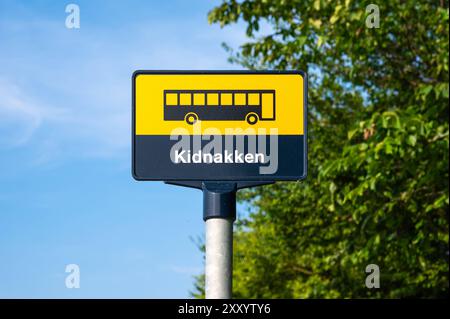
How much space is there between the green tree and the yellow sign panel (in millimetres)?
8211

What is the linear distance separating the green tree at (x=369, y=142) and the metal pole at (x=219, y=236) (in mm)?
8378

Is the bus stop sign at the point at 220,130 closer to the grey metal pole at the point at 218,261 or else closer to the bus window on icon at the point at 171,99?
the bus window on icon at the point at 171,99

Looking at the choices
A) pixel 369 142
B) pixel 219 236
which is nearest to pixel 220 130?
pixel 219 236

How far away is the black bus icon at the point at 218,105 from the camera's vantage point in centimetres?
321

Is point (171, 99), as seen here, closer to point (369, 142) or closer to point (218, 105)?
point (218, 105)

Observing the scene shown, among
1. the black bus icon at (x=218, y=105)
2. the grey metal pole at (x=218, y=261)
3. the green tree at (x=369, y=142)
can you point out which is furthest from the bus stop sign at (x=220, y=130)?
the green tree at (x=369, y=142)

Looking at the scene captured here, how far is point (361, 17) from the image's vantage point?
1281cm

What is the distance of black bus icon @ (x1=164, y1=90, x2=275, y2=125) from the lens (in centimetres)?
321

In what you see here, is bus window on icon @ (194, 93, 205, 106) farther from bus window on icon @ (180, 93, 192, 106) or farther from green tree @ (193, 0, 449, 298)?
green tree @ (193, 0, 449, 298)

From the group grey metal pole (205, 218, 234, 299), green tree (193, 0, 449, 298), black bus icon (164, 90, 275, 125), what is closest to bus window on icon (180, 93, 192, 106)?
black bus icon (164, 90, 275, 125)

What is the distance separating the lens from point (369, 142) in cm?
1230
